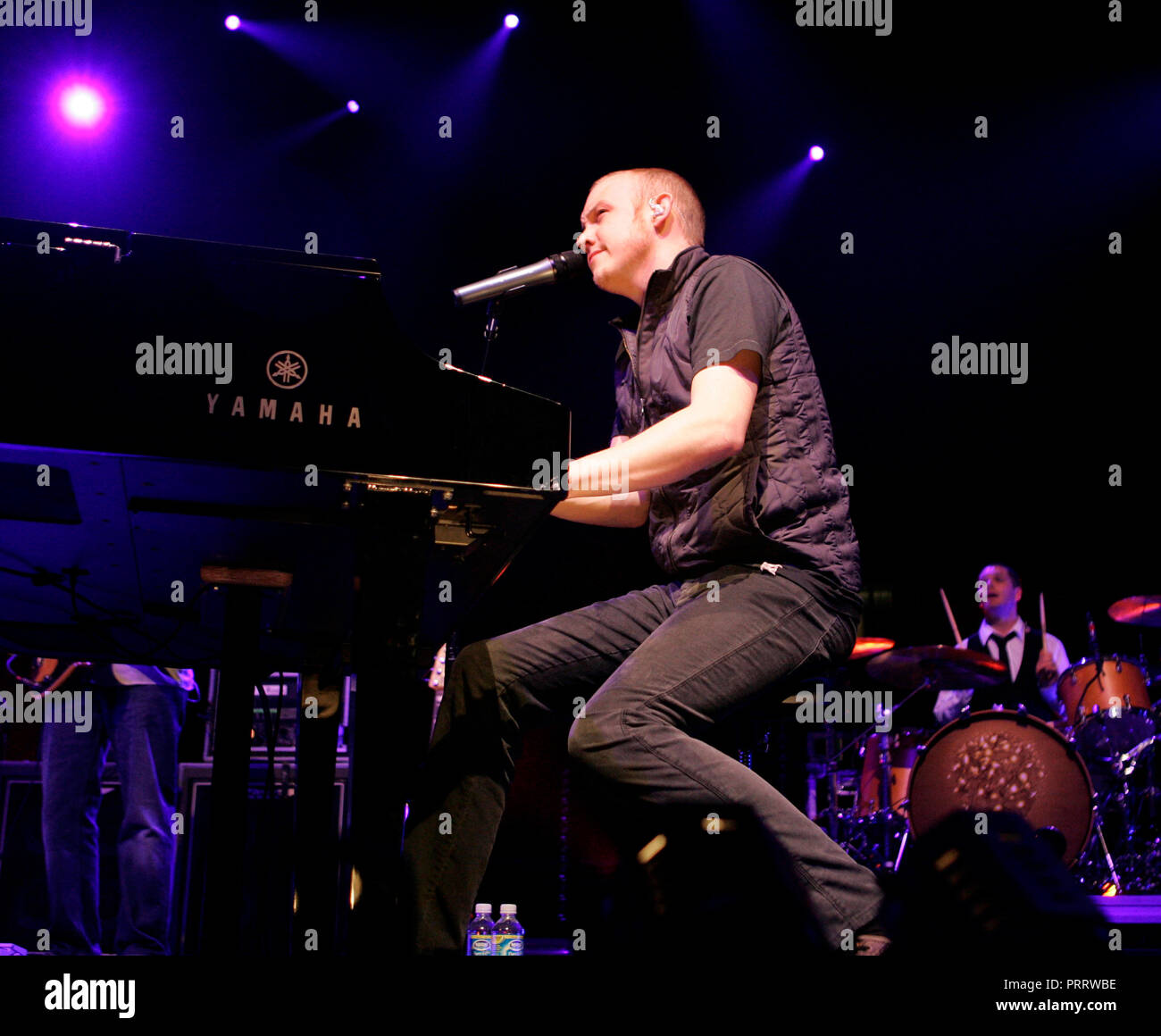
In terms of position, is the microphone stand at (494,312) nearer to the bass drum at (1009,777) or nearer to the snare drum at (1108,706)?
the bass drum at (1009,777)

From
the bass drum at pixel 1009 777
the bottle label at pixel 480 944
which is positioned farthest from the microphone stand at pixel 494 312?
the bass drum at pixel 1009 777

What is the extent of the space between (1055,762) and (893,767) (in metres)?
1.11

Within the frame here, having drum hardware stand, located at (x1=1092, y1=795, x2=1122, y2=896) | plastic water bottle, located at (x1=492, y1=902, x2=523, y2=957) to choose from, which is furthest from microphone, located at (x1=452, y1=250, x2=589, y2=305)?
drum hardware stand, located at (x1=1092, y1=795, x2=1122, y2=896)

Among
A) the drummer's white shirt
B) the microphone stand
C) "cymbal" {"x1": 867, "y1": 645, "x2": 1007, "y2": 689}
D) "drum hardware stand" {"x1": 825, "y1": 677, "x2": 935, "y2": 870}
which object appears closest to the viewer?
the microphone stand

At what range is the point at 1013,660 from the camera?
7.01 meters

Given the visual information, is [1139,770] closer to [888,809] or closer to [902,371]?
[888,809]

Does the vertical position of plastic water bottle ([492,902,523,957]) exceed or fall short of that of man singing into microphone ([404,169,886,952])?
it falls short

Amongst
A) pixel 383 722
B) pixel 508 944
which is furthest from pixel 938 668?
pixel 383 722

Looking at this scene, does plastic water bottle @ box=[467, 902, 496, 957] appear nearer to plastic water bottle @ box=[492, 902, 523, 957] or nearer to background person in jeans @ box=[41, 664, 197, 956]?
plastic water bottle @ box=[492, 902, 523, 957]

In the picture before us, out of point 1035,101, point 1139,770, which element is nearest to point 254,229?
point 1035,101

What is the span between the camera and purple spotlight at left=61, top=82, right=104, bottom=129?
5793 mm

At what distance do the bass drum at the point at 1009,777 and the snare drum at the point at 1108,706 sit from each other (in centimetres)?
24

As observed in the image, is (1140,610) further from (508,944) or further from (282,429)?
(282,429)

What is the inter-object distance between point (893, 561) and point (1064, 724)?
2805mm
